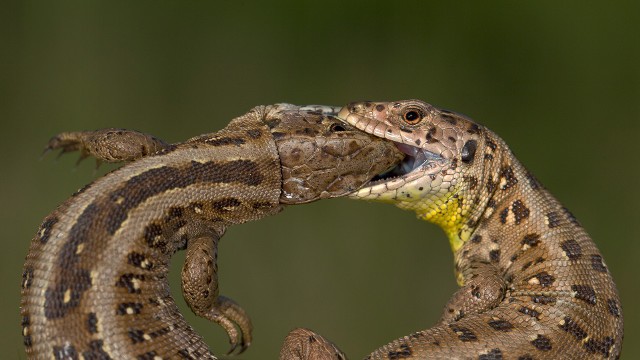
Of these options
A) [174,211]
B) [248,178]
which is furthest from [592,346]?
[174,211]

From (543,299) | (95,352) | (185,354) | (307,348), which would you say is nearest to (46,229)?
(95,352)

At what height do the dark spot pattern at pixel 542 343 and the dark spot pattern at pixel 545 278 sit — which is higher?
the dark spot pattern at pixel 545 278

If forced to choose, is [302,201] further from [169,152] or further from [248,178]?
[169,152]

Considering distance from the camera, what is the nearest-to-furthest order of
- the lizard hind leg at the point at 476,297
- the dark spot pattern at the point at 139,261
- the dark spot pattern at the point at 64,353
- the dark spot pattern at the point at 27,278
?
1. the dark spot pattern at the point at 64,353
2. the dark spot pattern at the point at 27,278
3. the dark spot pattern at the point at 139,261
4. the lizard hind leg at the point at 476,297

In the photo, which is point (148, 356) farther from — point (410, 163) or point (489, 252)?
point (489, 252)

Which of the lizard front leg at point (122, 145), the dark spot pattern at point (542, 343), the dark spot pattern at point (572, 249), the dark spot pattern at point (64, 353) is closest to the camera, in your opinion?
the dark spot pattern at point (64, 353)

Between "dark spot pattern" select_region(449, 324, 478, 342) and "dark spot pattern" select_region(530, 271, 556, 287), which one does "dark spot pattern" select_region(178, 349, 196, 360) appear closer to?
"dark spot pattern" select_region(449, 324, 478, 342)

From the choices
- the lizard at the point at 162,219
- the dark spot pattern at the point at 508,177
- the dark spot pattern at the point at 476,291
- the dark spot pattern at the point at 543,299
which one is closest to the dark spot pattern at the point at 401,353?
the dark spot pattern at the point at 476,291

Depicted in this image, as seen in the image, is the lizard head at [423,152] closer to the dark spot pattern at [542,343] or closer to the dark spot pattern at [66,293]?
the dark spot pattern at [542,343]
